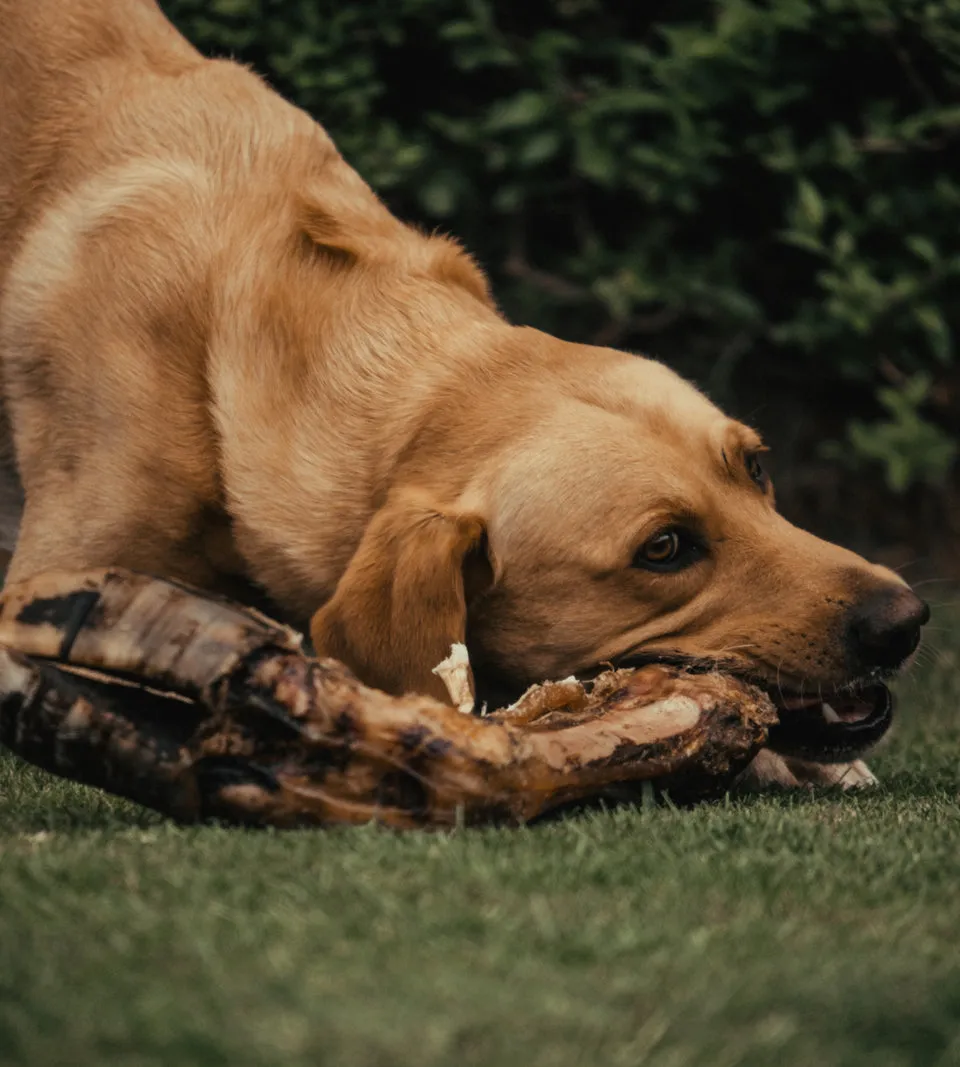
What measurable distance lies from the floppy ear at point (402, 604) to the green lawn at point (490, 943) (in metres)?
0.48

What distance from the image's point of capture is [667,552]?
295 centimetres

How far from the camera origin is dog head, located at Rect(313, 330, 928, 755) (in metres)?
2.81

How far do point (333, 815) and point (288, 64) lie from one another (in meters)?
3.60

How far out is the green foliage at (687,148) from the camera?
17.7 feet

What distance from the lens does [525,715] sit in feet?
8.43

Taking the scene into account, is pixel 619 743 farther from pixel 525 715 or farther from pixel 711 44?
pixel 711 44

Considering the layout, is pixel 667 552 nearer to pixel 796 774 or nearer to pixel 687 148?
pixel 796 774

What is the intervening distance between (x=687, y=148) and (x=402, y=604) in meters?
3.15

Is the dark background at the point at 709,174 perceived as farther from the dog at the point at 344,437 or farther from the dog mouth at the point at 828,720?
the dog mouth at the point at 828,720

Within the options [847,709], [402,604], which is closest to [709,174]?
[847,709]

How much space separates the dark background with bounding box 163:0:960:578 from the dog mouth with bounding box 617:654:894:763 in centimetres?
270

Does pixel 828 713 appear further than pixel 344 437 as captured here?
No

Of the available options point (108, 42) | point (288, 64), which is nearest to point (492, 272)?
point (288, 64)

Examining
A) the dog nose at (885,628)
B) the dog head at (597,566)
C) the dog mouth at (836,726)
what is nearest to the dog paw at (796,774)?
the dog mouth at (836,726)
